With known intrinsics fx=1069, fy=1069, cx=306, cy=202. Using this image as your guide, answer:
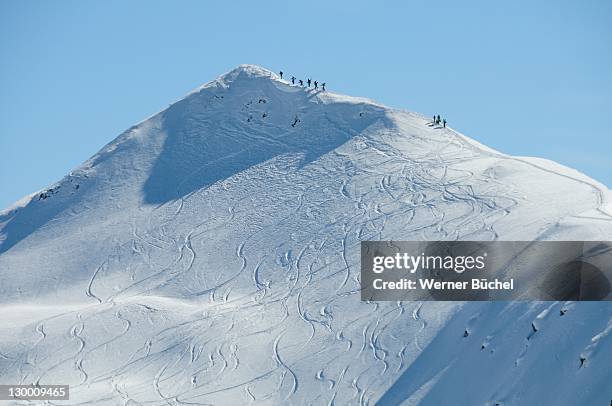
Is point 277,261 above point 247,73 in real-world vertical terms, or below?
below

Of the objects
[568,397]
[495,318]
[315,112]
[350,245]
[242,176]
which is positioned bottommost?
[568,397]

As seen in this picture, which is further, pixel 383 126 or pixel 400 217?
pixel 383 126

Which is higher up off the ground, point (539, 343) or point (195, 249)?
point (195, 249)

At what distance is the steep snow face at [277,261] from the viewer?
52312mm

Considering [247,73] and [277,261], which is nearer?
[277,261]

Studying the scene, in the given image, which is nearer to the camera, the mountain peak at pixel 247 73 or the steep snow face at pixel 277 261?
the steep snow face at pixel 277 261

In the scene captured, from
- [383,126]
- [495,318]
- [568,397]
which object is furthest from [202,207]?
[568,397]

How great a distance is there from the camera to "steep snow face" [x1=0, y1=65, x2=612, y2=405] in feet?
172

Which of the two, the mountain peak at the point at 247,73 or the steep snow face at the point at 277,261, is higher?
the mountain peak at the point at 247,73

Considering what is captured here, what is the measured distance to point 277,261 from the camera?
6831cm

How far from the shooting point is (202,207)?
76812mm

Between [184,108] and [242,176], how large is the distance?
13.9m

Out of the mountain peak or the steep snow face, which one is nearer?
the steep snow face

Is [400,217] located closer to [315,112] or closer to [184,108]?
[315,112]
